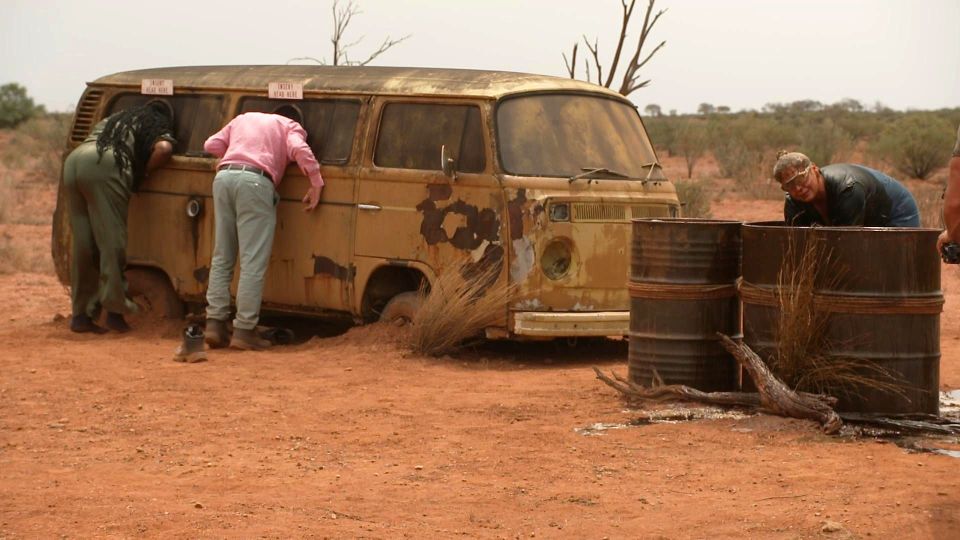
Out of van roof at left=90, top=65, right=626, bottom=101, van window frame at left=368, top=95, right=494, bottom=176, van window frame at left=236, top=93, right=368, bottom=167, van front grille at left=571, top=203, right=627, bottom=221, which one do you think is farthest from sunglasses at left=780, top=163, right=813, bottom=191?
van window frame at left=236, top=93, right=368, bottom=167

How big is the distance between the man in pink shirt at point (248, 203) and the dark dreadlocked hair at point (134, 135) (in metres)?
0.73

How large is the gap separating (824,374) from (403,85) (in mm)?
4204

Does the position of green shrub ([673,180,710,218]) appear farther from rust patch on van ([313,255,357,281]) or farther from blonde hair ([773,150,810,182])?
blonde hair ([773,150,810,182])

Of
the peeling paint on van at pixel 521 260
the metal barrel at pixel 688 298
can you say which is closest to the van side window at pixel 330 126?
the peeling paint on van at pixel 521 260

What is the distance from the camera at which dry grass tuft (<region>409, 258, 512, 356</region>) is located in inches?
388

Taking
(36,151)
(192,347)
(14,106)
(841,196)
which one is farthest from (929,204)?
(14,106)

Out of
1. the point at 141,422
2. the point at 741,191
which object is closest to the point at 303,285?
the point at 141,422

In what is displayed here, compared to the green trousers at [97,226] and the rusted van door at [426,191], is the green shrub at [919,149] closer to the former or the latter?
the rusted van door at [426,191]

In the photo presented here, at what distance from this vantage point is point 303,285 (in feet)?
35.6

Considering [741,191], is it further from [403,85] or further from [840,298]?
[840,298]

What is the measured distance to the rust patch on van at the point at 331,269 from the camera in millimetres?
10555

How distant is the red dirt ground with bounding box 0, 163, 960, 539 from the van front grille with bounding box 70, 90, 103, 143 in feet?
8.34

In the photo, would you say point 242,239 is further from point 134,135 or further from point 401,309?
point 134,135

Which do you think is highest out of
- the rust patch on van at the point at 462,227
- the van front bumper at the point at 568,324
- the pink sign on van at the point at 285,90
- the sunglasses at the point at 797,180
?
the pink sign on van at the point at 285,90
